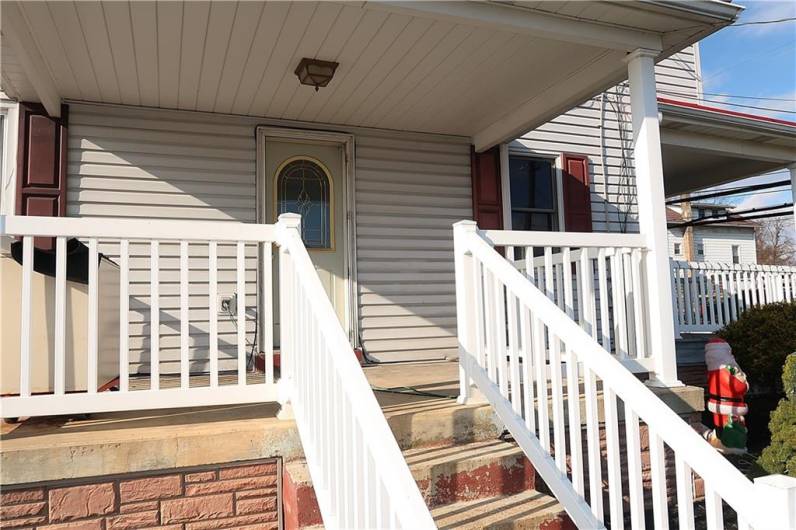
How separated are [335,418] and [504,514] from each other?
902 mm

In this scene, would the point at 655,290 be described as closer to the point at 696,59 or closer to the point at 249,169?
the point at 249,169

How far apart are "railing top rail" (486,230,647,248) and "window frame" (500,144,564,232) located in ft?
6.64

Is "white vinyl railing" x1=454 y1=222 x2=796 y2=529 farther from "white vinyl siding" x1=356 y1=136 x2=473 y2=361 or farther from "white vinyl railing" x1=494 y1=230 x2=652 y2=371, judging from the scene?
"white vinyl siding" x1=356 y1=136 x2=473 y2=361

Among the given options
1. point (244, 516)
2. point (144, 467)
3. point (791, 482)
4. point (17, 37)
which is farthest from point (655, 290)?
point (17, 37)

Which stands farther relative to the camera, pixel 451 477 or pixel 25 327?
pixel 451 477

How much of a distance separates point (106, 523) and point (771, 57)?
24087 millimetres

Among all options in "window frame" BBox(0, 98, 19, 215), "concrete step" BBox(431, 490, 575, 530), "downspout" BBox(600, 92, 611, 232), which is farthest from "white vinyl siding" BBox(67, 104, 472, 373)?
"concrete step" BBox(431, 490, 575, 530)

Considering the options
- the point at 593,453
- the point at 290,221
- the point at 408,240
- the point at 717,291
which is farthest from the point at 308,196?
the point at 717,291

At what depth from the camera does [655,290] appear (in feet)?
11.8

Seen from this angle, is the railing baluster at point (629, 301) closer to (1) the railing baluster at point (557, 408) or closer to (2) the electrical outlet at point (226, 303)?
(1) the railing baluster at point (557, 408)

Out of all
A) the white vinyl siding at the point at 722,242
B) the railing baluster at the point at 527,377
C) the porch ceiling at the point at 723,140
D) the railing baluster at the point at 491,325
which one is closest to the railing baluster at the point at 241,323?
the railing baluster at the point at 491,325

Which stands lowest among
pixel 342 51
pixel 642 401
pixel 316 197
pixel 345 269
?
pixel 642 401

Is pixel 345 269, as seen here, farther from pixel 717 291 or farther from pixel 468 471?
pixel 717 291

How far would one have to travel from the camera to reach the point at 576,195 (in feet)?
20.0
